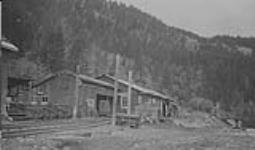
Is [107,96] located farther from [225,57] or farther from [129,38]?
[225,57]

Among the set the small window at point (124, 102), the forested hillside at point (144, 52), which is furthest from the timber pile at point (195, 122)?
the forested hillside at point (144, 52)

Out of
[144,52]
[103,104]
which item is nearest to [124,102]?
[103,104]

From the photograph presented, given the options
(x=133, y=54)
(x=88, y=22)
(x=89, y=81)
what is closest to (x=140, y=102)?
(x=89, y=81)

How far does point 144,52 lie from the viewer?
12475 cm

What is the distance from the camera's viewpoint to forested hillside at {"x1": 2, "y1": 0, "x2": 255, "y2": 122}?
62.5 metres

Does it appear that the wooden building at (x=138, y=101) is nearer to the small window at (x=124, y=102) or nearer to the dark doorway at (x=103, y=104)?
the small window at (x=124, y=102)

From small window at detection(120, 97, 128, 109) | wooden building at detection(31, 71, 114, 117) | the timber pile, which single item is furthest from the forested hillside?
the timber pile

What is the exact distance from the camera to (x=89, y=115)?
33.4 meters

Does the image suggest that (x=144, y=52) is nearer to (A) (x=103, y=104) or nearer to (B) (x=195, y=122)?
(B) (x=195, y=122)

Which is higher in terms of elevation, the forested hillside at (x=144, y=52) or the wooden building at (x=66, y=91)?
the forested hillside at (x=144, y=52)

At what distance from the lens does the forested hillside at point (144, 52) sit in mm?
62531

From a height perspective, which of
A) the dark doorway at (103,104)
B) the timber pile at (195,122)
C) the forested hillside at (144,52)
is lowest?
the timber pile at (195,122)

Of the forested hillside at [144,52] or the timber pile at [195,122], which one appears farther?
the forested hillside at [144,52]

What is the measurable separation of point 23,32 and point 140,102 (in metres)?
15.6
